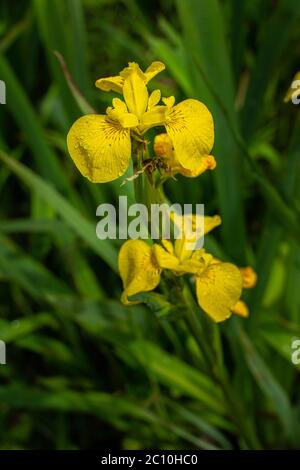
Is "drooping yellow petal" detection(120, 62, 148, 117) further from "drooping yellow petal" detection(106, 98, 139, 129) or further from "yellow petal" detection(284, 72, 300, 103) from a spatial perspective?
"yellow petal" detection(284, 72, 300, 103)

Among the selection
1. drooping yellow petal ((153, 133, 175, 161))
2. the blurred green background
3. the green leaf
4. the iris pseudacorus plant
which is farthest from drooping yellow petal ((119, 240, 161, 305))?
the green leaf

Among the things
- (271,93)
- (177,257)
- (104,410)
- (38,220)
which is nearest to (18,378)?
(104,410)

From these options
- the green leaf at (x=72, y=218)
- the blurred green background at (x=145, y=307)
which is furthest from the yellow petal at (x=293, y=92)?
the green leaf at (x=72, y=218)

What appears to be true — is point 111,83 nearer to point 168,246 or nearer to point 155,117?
point 155,117

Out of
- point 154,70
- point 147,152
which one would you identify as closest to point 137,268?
point 147,152

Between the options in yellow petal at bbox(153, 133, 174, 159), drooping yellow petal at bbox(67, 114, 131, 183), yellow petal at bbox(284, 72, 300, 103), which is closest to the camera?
drooping yellow petal at bbox(67, 114, 131, 183)

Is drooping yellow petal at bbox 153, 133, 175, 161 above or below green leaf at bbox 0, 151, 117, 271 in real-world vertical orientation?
below

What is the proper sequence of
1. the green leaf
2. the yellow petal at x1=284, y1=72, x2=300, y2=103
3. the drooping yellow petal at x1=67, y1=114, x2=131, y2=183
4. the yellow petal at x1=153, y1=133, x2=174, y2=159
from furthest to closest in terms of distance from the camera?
the green leaf < the yellow petal at x1=284, y1=72, x2=300, y2=103 < the yellow petal at x1=153, y1=133, x2=174, y2=159 < the drooping yellow petal at x1=67, y1=114, x2=131, y2=183
